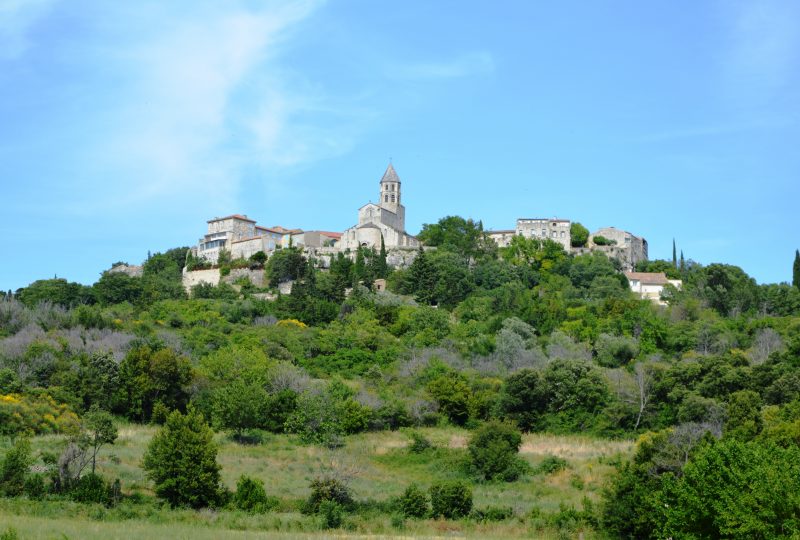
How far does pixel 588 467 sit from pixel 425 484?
6.83 metres

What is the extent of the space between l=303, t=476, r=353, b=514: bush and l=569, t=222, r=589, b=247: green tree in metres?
74.7

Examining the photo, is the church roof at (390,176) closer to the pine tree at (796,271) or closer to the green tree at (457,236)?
the green tree at (457,236)

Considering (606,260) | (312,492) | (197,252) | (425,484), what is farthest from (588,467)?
(197,252)

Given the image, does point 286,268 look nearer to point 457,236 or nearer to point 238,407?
point 457,236

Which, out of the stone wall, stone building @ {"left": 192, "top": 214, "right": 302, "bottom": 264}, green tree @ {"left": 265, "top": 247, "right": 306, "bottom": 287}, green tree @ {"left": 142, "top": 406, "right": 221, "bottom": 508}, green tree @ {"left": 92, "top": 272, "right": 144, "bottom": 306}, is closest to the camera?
green tree @ {"left": 142, "top": 406, "right": 221, "bottom": 508}

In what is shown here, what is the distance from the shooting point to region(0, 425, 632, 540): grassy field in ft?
99.0

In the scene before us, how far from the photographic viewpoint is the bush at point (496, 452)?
42469 millimetres

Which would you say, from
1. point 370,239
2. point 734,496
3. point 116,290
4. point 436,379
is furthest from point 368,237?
point 734,496

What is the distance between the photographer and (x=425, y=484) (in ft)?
135

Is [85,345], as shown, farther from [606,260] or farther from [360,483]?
[606,260]

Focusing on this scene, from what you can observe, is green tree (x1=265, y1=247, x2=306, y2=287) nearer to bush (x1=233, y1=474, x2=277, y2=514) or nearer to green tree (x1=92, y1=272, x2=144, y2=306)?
green tree (x1=92, y1=272, x2=144, y2=306)

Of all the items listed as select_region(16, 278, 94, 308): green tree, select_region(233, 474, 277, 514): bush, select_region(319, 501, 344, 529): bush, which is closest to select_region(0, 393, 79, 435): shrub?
select_region(233, 474, 277, 514): bush

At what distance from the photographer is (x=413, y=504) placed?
3481 centimetres

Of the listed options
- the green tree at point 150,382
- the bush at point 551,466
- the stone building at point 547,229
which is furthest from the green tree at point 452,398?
the stone building at point 547,229
